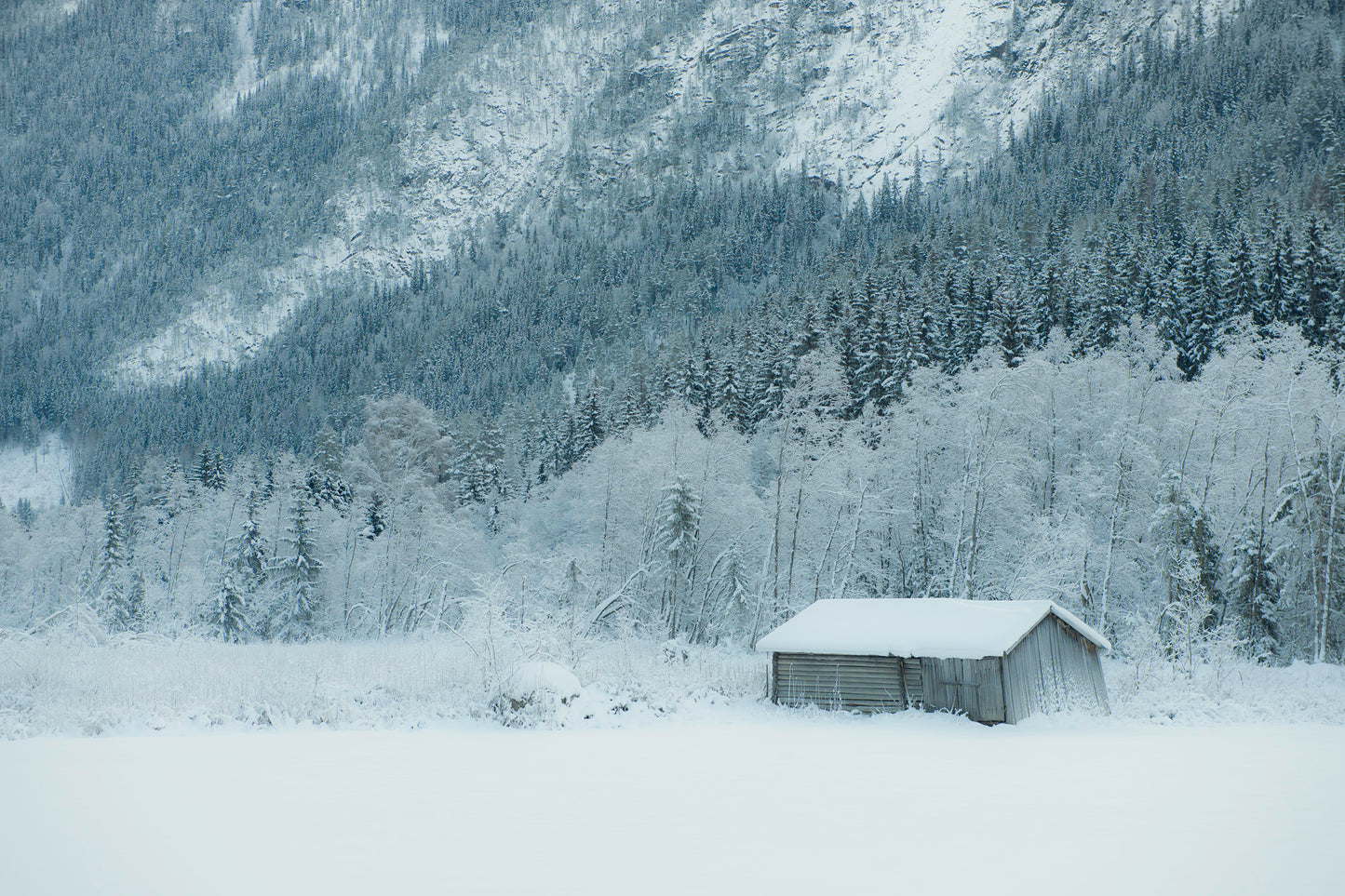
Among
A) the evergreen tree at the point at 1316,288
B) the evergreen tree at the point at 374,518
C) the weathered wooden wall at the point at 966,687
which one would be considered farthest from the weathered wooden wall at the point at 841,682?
the evergreen tree at the point at 1316,288

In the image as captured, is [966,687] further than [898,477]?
No

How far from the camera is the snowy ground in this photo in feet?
26.3

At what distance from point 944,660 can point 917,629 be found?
1.10 metres

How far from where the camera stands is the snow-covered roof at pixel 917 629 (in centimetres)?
2195

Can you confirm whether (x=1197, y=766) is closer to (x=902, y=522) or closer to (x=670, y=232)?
(x=902, y=522)

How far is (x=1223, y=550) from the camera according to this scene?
36719 millimetres

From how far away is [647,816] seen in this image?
1048cm

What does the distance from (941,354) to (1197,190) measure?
5716cm

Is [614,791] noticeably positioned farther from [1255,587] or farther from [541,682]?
[1255,587]

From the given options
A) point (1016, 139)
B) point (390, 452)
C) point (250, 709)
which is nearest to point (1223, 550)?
point (250, 709)

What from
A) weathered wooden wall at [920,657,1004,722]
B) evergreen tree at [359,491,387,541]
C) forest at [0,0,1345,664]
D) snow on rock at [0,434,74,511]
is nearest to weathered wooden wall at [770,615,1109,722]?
weathered wooden wall at [920,657,1004,722]

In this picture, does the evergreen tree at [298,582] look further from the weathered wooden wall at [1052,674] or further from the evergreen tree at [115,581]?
the weathered wooden wall at [1052,674]

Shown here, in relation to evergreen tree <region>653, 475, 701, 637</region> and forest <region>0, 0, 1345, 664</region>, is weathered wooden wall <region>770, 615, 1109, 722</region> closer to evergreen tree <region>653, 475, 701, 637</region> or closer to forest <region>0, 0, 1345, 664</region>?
forest <region>0, 0, 1345, 664</region>

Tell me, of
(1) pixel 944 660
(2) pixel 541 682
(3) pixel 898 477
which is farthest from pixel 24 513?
(1) pixel 944 660
